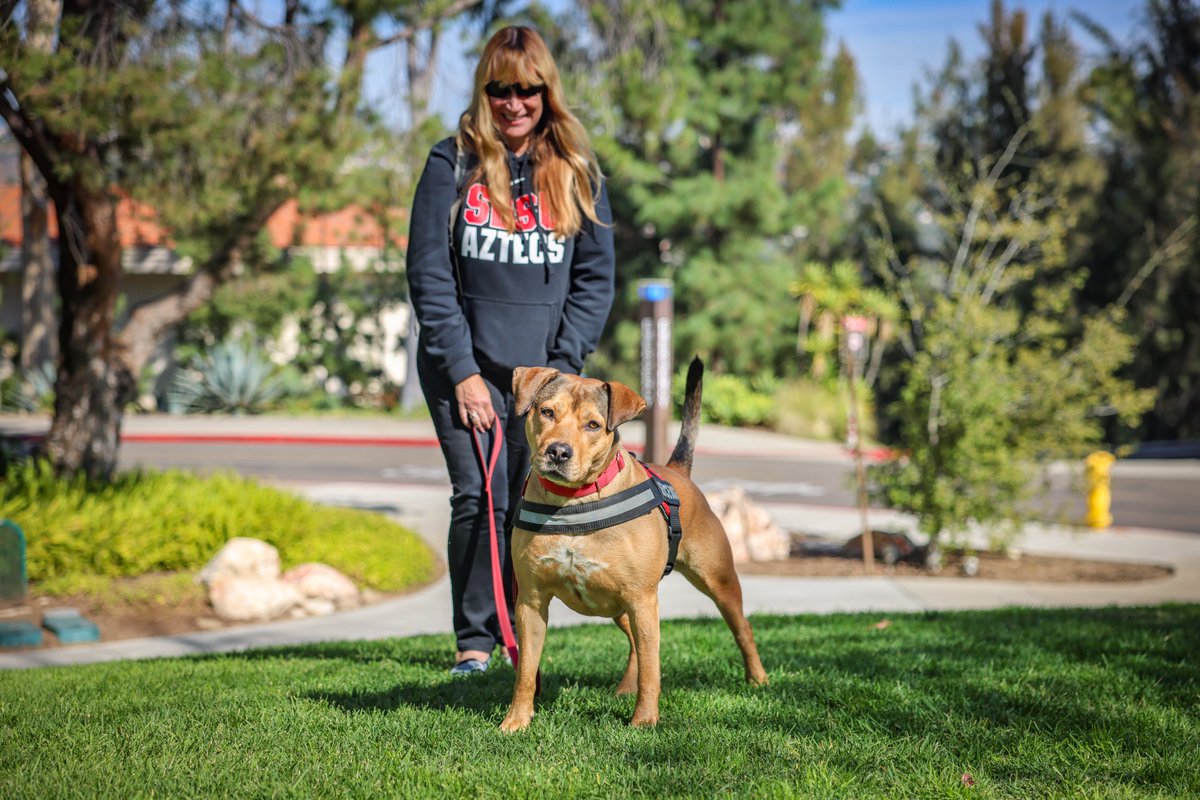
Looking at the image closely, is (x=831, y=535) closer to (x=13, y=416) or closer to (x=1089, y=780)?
(x=1089, y=780)

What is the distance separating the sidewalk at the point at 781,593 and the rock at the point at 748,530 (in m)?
0.80

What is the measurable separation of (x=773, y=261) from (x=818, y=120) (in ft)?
39.0

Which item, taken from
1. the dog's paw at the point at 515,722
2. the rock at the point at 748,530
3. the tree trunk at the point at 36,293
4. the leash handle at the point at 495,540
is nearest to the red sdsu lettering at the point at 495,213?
the leash handle at the point at 495,540

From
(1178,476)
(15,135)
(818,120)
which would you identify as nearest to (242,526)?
(15,135)

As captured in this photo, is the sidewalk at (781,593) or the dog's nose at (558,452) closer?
the dog's nose at (558,452)

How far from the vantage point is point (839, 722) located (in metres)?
3.49

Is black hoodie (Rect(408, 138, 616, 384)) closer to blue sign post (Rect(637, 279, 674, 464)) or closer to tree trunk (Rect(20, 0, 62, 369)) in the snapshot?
blue sign post (Rect(637, 279, 674, 464))

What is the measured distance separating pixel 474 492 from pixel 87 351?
5354 mm

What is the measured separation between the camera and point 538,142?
4.37m

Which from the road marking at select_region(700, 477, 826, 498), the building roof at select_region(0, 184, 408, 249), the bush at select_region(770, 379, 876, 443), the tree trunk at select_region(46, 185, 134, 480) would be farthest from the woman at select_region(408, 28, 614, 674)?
the bush at select_region(770, 379, 876, 443)

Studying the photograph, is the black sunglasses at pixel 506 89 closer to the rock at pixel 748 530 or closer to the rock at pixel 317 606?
the rock at pixel 317 606

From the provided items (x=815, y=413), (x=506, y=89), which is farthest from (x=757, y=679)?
(x=815, y=413)

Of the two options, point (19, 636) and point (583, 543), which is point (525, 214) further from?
point (19, 636)

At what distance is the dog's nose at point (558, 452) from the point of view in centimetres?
324
